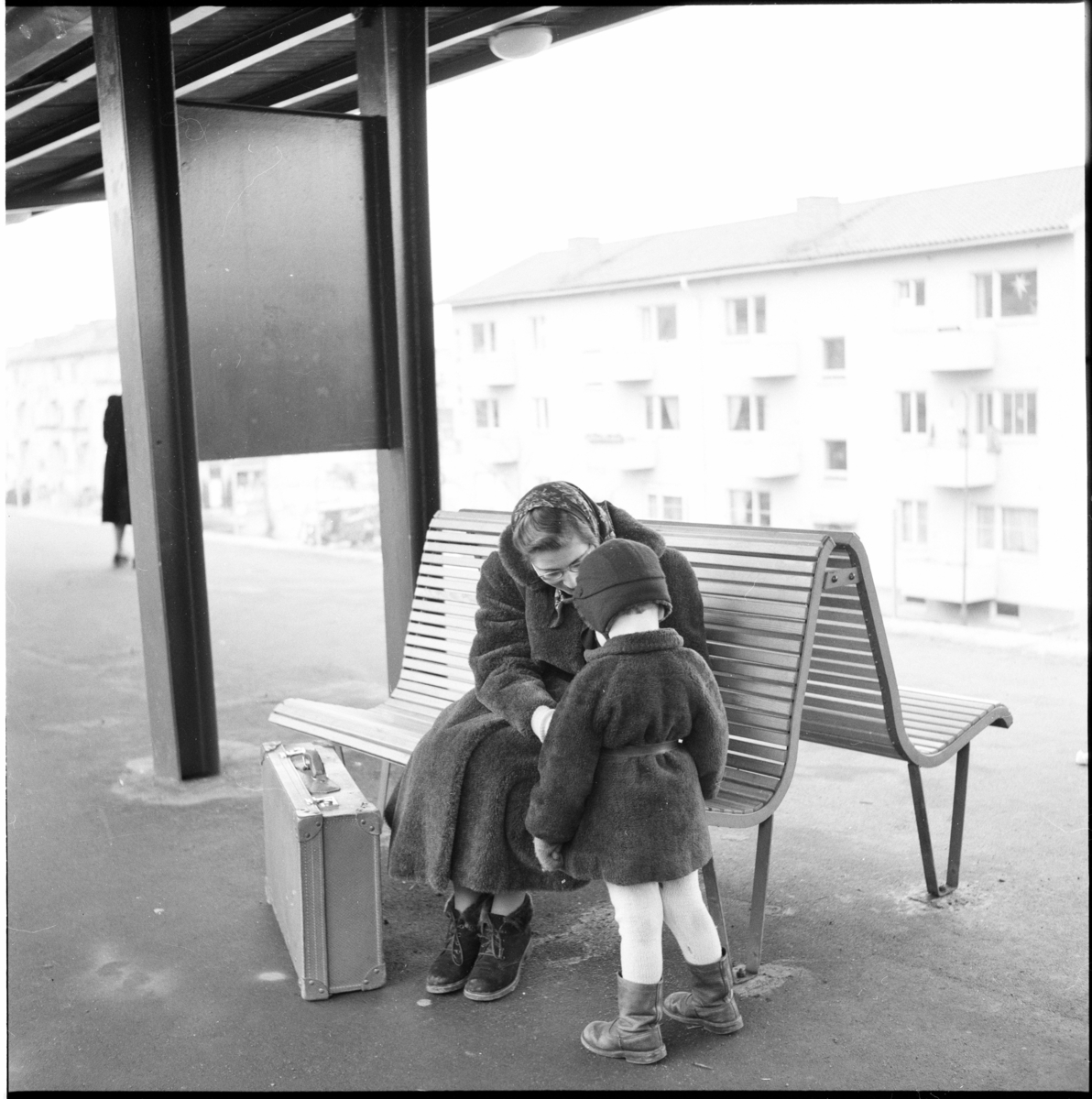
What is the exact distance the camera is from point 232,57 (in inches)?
243

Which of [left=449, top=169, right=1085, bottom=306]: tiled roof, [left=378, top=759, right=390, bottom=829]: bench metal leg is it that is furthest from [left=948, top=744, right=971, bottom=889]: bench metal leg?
[left=449, top=169, right=1085, bottom=306]: tiled roof

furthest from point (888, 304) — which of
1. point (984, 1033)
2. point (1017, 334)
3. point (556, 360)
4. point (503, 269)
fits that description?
point (984, 1033)

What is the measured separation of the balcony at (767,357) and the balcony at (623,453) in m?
1.80

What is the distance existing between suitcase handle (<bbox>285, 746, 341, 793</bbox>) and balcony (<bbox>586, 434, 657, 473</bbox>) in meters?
13.7

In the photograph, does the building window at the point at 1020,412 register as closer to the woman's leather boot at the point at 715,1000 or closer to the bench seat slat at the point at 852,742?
the bench seat slat at the point at 852,742

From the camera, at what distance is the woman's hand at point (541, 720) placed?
2850mm

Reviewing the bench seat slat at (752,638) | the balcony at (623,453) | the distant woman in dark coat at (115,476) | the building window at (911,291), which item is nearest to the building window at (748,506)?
the balcony at (623,453)

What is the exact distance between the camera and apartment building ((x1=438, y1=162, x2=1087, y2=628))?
631 inches

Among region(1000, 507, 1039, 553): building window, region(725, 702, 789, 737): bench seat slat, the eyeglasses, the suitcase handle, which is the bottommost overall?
region(1000, 507, 1039, 553): building window

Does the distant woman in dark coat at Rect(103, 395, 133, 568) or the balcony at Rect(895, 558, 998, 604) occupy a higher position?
the distant woman in dark coat at Rect(103, 395, 133, 568)

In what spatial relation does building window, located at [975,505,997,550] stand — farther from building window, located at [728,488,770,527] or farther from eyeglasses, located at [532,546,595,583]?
eyeglasses, located at [532,546,595,583]

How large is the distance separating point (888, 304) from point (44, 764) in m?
15.5

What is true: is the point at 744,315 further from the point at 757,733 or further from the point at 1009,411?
the point at 757,733

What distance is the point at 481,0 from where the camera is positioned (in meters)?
5.54
